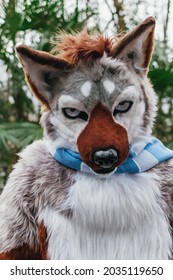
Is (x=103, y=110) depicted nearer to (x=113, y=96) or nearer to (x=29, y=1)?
(x=113, y=96)

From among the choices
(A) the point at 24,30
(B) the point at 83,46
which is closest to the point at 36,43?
(A) the point at 24,30

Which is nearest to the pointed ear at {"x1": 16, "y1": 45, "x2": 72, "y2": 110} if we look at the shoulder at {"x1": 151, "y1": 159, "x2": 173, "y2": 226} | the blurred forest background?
the shoulder at {"x1": 151, "y1": 159, "x2": 173, "y2": 226}

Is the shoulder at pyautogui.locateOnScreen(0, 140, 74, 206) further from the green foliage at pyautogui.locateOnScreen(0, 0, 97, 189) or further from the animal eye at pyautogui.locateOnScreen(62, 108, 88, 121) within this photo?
the green foliage at pyautogui.locateOnScreen(0, 0, 97, 189)

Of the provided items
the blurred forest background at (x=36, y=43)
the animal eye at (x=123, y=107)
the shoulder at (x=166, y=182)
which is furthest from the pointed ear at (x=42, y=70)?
the blurred forest background at (x=36, y=43)

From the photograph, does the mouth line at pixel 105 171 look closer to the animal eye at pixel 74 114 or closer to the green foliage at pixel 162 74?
the animal eye at pixel 74 114

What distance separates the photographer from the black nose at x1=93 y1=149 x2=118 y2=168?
82 cm

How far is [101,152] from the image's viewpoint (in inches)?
32.3

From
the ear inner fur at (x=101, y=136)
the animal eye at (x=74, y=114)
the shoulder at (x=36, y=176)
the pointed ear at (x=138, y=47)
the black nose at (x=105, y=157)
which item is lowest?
the shoulder at (x=36, y=176)

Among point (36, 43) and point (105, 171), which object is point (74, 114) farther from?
point (36, 43)

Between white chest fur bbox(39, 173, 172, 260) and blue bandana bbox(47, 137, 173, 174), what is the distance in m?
0.02

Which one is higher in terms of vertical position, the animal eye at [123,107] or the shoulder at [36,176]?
the animal eye at [123,107]

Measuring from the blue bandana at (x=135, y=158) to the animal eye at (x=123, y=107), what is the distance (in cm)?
7

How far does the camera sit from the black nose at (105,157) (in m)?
0.82
